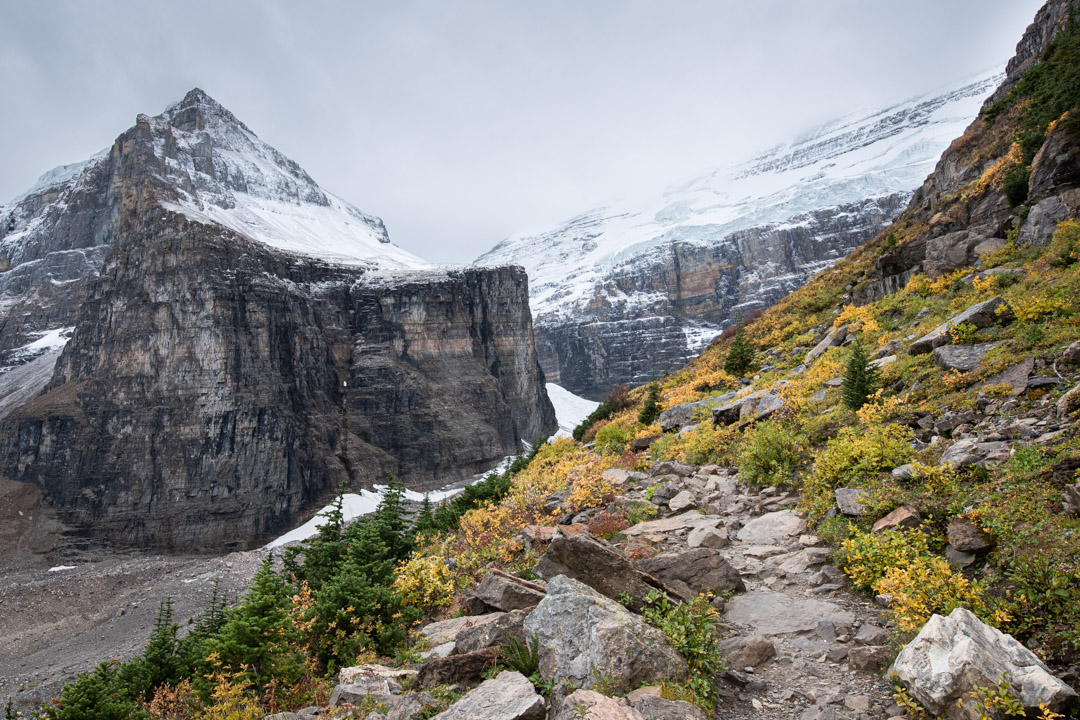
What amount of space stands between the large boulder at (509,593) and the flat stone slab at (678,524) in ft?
7.35

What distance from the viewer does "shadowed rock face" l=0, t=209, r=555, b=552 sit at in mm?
66250

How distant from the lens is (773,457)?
8484 millimetres

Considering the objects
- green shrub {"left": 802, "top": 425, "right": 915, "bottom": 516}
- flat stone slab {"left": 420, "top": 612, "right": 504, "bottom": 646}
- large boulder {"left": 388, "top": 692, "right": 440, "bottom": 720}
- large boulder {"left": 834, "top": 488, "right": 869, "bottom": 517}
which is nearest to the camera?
large boulder {"left": 388, "top": 692, "right": 440, "bottom": 720}

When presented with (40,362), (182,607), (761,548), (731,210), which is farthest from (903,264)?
(731,210)

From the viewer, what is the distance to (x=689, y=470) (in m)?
9.93

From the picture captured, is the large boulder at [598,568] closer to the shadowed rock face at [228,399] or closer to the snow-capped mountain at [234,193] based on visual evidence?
the shadowed rock face at [228,399]

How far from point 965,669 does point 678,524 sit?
451cm

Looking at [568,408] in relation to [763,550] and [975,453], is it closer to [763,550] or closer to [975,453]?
[763,550]

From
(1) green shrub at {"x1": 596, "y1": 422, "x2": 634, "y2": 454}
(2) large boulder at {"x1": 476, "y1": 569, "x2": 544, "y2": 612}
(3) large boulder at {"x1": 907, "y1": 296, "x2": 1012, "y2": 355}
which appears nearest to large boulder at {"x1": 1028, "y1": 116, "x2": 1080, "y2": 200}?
(3) large boulder at {"x1": 907, "y1": 296, "x2": 1012, "y2": 355}

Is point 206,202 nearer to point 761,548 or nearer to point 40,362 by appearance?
point 40,362

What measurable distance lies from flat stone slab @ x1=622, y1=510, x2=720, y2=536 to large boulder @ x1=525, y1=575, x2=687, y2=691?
10.6 ft

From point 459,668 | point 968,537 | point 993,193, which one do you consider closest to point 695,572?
point 968,537

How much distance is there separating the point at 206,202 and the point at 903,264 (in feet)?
410

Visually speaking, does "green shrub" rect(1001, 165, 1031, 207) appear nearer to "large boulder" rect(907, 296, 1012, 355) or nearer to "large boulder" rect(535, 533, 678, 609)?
"large boulder" rect(907, 296, 1012, 355)
